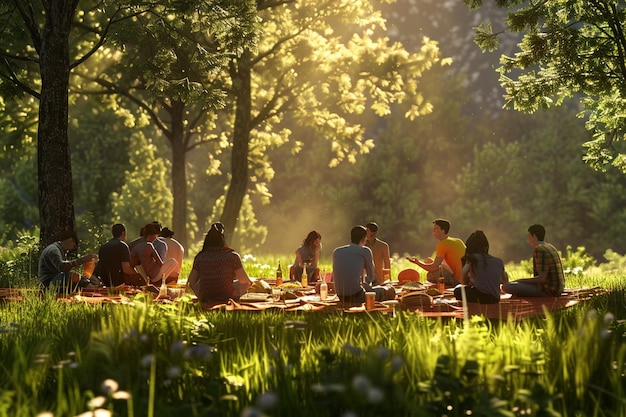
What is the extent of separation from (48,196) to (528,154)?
4508cm

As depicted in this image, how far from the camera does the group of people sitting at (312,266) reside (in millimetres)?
10648

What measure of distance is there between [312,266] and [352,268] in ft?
14.5

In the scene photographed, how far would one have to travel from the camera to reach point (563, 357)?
454 cm

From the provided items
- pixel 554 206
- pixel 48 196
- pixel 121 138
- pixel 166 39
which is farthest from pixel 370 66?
pixel 554 206

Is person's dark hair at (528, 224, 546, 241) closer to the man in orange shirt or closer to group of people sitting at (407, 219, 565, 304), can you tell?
group of people sitting at (407, 219, 565, 304)

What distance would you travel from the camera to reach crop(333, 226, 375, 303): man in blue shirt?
10.8 meters

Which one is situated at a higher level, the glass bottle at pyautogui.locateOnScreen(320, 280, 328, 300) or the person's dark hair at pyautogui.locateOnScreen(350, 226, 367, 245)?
the person's dark hair at pyautogui.locateOnScreen(350, 226, 367, 245)

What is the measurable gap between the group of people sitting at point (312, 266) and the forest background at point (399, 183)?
23.1m

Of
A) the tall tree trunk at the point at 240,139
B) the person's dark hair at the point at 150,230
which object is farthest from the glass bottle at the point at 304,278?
the tall tree trunk at the point at 240,139

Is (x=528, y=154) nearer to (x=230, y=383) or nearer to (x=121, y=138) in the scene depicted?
(x=121, y=138)

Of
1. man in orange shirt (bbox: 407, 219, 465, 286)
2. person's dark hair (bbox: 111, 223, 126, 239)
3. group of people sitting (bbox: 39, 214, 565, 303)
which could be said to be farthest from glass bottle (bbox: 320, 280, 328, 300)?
person's dark hair (bbox: 111, 223, 126, 239)

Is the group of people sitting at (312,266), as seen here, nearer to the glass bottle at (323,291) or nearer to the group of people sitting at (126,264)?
the group of people sitting at (126,264)

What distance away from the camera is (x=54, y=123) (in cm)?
1498

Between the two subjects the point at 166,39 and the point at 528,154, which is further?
the point at 528,154
